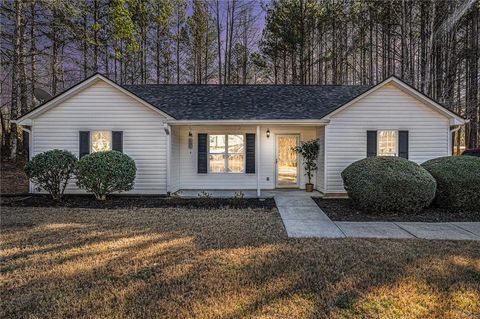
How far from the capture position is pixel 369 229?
18.6ft

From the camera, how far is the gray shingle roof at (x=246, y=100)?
10.1 metres

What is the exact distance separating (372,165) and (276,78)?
1431 cm

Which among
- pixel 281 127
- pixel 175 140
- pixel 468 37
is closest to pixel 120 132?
pixel 175 140

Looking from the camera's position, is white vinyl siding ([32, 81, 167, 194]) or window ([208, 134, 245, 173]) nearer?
white vinyl siding ([32, 81, 167, 194])

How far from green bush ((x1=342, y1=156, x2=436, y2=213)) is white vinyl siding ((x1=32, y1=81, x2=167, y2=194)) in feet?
21.2

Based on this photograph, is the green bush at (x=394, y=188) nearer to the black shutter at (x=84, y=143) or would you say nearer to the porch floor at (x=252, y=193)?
the porch floor at (x=252, y=193)

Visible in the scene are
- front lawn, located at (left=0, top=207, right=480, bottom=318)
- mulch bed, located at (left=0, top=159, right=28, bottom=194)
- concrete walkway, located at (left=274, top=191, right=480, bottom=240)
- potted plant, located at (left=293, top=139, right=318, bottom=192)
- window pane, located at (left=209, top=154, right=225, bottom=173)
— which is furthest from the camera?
window pane, located at (left=209, top=154, right=225, bottom=173)

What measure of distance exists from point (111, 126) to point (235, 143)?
4.56 metres

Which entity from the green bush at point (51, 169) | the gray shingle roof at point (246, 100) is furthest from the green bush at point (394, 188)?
the green bush at point (51, 169)

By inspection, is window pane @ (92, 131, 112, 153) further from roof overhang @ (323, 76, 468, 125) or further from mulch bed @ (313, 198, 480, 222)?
roof overhang @ (323, 76, 468, 125)

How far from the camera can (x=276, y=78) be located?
2012 cm

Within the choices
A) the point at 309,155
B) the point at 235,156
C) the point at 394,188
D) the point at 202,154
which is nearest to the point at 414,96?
the point at 309,155

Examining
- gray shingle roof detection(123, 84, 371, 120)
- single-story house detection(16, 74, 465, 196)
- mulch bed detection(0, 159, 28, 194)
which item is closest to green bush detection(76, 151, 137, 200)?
single-story house detection(16, 74, 465, 196)

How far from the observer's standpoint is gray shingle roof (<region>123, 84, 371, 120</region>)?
1008cm
